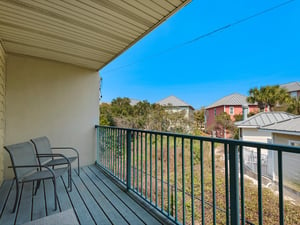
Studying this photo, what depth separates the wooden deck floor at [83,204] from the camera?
5.82 ft

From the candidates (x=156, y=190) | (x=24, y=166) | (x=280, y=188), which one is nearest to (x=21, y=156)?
(x=24, y=166)

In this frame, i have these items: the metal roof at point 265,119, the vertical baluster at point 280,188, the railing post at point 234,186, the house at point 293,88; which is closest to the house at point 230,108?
the house at point 293,88

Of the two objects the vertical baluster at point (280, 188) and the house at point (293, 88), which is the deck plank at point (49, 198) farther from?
the house at point (293, 88)

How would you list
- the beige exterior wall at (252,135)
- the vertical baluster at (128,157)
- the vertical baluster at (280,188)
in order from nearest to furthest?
1. the vertical baluster at (280,188)
2. the vertical baluster at (128,157)
3. the beige exterior wall at (252,135)

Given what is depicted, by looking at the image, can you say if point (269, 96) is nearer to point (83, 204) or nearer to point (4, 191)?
point (83, 204)

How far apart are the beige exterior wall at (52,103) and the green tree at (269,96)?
54.3 feet

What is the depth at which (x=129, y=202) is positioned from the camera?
2.11 m

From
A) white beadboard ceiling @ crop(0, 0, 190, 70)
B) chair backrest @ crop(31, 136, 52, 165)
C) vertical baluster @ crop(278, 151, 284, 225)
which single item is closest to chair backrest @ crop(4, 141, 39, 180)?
chair backrest @ crop(31, 136, 52, 165)

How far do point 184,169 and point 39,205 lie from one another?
1903 mm

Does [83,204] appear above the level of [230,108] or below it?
below

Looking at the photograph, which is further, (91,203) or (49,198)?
(49,198)

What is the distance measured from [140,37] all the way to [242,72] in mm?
22384

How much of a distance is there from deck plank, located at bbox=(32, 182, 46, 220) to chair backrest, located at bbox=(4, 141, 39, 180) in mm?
391

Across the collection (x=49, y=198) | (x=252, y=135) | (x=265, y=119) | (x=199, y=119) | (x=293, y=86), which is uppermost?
(x=293, y=86)
